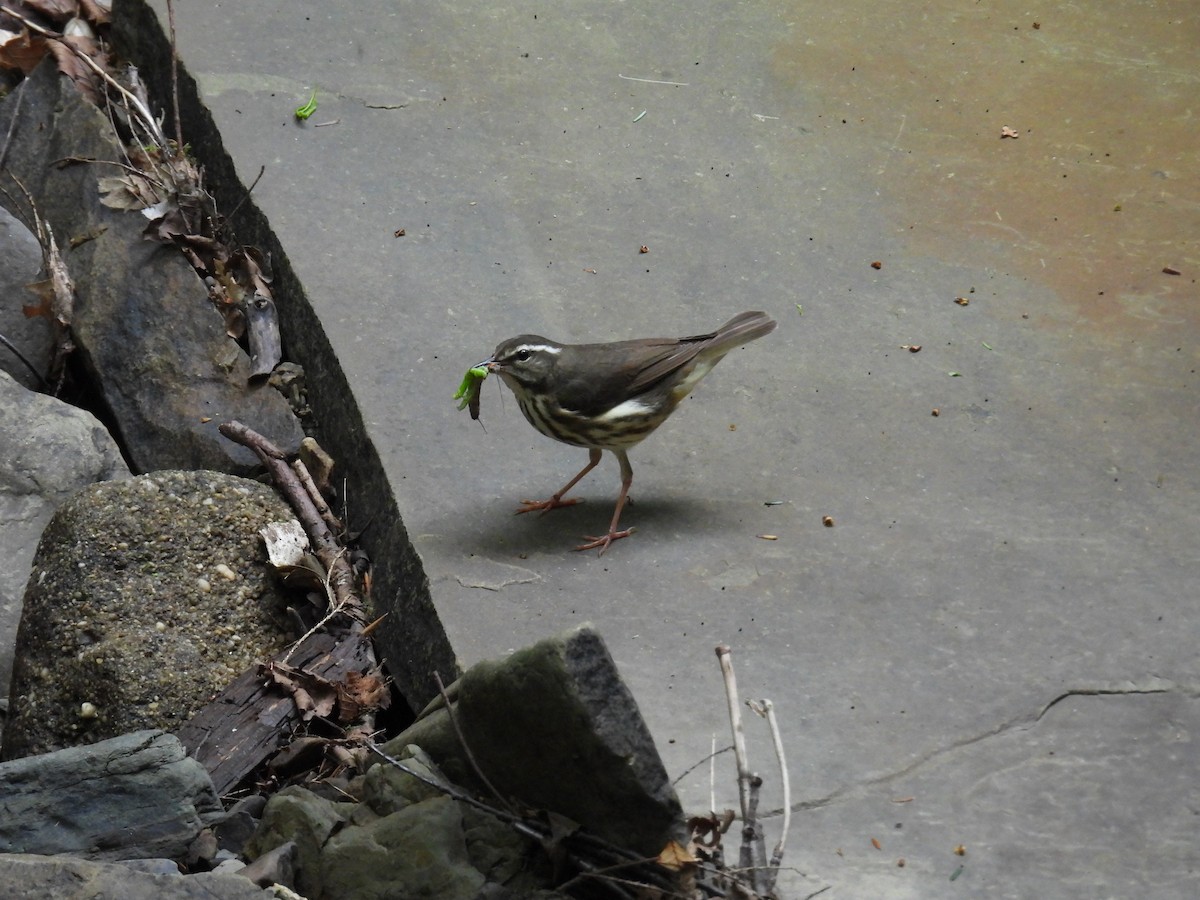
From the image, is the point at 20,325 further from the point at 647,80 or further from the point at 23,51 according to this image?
the point at 647,80

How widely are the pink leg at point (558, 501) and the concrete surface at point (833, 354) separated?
0.26ft

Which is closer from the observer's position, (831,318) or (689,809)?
(689,809)

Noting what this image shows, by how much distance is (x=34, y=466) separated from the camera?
19.1ft

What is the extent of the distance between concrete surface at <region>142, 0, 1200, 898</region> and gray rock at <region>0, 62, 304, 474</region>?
1.68ft

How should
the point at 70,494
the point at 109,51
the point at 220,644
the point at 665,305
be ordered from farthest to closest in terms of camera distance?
1. the point at 109,51
2. the point at 665,305
3. the point at 70,494
4. the point at 220,644

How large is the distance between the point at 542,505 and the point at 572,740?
193 cm

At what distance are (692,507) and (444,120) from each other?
119 inches

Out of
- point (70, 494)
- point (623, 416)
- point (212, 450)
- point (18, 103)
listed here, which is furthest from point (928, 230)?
point (18, 103)

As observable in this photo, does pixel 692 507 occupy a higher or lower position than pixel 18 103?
lower

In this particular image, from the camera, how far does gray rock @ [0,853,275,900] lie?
127 inches

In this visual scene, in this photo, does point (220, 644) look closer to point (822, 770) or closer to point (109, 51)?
point (822, 770)

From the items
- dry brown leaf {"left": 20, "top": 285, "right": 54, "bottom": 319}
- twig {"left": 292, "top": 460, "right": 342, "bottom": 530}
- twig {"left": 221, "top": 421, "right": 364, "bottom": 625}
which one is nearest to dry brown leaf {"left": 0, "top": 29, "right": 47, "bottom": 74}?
dry brown leaf {"left": 20, "top": 285, "right": 54, "bottom": 319}

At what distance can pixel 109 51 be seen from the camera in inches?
319

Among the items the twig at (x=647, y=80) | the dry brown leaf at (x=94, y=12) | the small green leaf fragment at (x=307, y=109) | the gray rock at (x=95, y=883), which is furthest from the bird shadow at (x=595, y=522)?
the dry brown leaf at (x=94, y=12)
